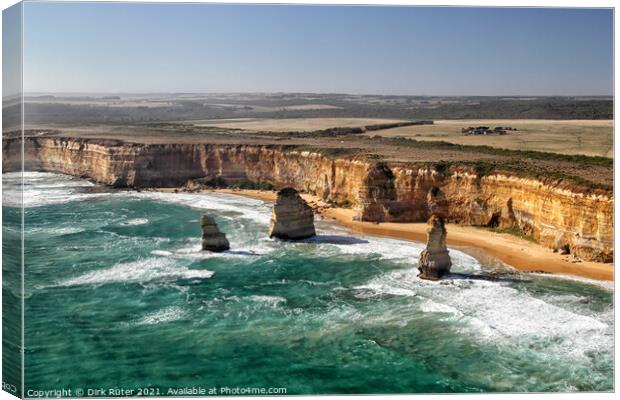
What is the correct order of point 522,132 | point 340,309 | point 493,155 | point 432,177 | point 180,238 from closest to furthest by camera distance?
point 340,309
point 180,238
point 432,177
point 493,155
point 522,132

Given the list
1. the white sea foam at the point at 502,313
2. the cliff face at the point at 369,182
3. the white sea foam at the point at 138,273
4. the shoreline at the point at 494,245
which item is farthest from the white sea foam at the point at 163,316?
the shoreline at the point at 494,245

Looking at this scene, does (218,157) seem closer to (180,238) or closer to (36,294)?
(180,238)

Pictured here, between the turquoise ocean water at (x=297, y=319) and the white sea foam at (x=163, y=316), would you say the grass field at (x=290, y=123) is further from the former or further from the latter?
the white sea foam at (x=163, y=316)

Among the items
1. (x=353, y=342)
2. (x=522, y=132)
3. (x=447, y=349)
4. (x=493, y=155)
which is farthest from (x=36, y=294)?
(x=522, y=132)

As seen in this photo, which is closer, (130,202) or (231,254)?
(231,254)

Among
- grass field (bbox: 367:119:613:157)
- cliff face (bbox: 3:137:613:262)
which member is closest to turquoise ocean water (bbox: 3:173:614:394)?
cliff face (bbox: 3:137:613:262)

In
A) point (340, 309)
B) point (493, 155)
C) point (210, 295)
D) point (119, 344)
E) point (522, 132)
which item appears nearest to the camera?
point (119, 344)


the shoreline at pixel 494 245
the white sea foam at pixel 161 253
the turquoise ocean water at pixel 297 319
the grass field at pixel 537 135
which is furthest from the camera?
the grass field at pixel 537 135
